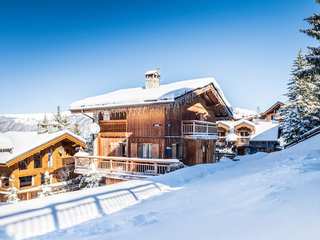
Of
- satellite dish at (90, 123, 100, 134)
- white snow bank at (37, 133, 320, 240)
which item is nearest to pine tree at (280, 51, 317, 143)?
satellite dish at (90, 123, 100, 134)

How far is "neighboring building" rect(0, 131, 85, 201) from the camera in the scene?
1831cm

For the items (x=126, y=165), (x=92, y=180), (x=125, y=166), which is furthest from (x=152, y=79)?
(x=92, y=180)

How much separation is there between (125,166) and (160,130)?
10.7ft

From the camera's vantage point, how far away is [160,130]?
721 inches

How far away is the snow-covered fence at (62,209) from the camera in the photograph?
6.20m

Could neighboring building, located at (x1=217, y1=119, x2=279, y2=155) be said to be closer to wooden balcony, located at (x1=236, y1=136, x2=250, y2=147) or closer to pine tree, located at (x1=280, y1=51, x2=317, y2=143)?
wooden balcony, located at (x1=236, y1=136, x2=250, y2=147)

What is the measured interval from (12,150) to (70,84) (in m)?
21.3

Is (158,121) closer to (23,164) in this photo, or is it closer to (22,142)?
(23,164)

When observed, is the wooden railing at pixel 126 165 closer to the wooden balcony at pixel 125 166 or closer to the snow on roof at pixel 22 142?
the wooden balcony at pixel 125 166

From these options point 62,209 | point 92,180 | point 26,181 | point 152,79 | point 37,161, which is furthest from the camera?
point 152,79

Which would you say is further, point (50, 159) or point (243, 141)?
point (243, 141)

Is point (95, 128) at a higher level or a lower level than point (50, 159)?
higher

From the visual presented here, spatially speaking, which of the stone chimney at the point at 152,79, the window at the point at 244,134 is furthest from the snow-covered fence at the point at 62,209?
the window at the point at 244,134

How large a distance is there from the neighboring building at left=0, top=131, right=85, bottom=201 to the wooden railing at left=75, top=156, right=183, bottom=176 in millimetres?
3322
